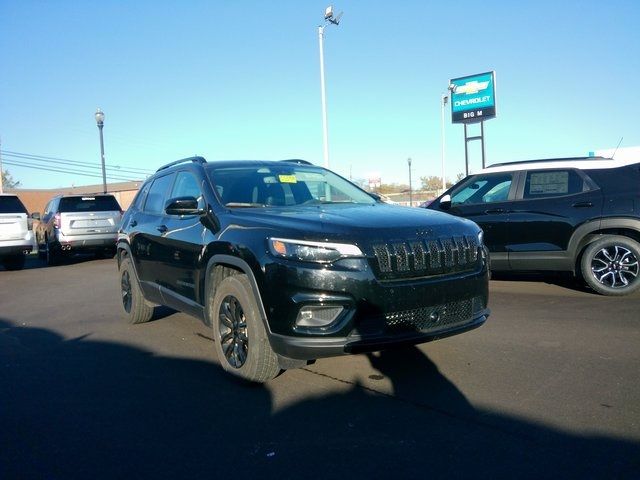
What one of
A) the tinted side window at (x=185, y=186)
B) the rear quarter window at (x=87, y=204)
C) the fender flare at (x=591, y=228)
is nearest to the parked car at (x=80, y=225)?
the rear quarter window at (x=87, y=204)

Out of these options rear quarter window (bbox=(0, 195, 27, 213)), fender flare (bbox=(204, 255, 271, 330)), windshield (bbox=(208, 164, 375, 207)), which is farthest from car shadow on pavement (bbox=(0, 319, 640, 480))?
rear quarter window (bbox=(0, 195, 27, 213))

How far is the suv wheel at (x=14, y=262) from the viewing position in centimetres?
1413

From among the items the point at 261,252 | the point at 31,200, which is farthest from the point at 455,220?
the point at 31,200

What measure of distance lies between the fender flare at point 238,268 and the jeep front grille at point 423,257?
859mm

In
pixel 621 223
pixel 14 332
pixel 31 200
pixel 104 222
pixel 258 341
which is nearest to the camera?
pixel 258 341

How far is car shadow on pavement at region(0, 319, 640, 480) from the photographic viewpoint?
3074 mm

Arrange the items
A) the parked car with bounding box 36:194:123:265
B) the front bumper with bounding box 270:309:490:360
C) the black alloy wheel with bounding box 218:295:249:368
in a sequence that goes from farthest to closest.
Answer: the parked car with bounding box 36:194:123:265
the black alloy wheel with bounding box 218:295:249:368
the front bumper with bounding box 270:309:490:360

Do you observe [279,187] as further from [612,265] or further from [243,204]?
[612,265]

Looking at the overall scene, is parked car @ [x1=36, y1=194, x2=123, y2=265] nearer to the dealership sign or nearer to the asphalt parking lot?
the asphalt parking lot

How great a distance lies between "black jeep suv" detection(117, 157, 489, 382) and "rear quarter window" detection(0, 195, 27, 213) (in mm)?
9892

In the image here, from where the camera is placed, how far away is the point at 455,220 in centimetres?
443

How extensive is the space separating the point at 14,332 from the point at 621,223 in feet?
25.0

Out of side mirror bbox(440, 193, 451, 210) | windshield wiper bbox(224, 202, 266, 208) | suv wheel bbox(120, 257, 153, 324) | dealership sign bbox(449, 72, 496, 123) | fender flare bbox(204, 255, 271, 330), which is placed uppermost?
dealership sign bbox(449, 72, 496, 123)

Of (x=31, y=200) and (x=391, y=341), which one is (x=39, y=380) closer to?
(x=391, y=341)
